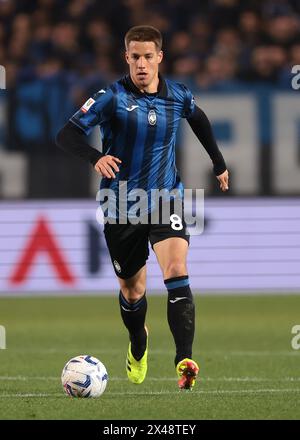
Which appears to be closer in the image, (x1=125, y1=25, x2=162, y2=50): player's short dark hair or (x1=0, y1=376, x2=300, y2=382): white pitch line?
(x1=125, y1=25, x2=162, y2=50): player's short dark hair

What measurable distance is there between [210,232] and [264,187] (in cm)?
90

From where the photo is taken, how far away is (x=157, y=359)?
986 cm

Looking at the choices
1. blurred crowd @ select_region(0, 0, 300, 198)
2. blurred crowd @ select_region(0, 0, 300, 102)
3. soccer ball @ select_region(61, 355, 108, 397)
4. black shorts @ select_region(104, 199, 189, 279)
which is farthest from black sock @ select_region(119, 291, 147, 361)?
blurred crowd @ select_region(0, 0, 300, 102)

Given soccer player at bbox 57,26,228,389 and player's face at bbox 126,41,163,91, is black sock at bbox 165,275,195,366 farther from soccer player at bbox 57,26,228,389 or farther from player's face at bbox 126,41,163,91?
player's face at bbox 126,41,163,91

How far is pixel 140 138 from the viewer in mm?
7680

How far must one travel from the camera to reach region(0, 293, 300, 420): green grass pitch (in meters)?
6.71

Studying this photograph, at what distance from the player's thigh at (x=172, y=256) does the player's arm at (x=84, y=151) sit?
1.86 feet

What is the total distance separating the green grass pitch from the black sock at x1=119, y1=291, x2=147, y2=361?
10.1 inches

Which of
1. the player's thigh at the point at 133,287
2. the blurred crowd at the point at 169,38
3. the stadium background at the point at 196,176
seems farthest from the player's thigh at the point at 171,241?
the blurred crowd at the point at 169,38

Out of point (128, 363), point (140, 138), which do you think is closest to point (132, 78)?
point (140, 138)

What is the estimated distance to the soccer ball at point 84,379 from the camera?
721 cm

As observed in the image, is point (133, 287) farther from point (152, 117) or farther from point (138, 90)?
point (138, 90)

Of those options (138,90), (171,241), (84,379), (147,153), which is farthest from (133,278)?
(138,90)

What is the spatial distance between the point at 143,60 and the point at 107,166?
29.8 inches
